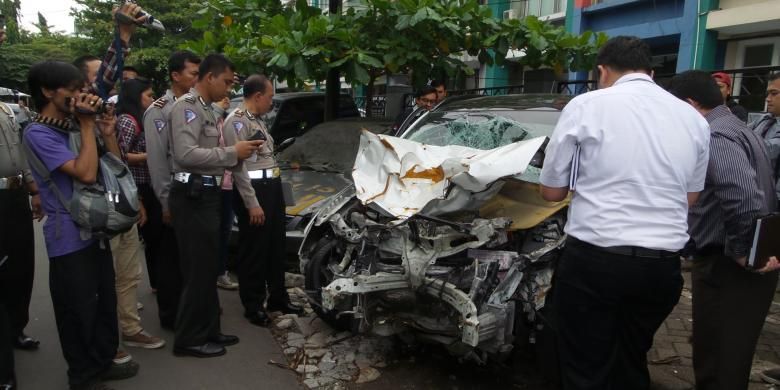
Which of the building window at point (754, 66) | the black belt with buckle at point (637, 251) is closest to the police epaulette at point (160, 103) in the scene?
the black belt with buckle at point (637, 251)

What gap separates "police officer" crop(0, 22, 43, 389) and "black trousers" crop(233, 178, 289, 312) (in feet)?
4.40

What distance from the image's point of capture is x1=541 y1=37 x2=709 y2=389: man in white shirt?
6.93ft

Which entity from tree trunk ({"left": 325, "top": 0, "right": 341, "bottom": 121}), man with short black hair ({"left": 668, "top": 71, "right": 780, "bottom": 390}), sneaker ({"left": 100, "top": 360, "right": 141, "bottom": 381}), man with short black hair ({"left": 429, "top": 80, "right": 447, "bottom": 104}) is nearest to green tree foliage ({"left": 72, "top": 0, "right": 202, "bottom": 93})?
tree trunk ({"left": 325, "top": 0, "right": 341, "bottom": 121})

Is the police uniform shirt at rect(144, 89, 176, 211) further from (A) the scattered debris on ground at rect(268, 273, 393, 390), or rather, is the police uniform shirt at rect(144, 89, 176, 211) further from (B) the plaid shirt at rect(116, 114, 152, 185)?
(A) the scattered debris on ground at rect(268, 273, 393, 390)

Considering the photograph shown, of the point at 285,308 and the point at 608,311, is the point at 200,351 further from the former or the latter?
the point at 608,311

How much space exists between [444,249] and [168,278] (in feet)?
7.24

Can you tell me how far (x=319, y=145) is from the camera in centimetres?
657

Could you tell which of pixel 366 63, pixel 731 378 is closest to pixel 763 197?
pixel 731 378

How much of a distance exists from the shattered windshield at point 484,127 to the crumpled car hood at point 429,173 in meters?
0.51

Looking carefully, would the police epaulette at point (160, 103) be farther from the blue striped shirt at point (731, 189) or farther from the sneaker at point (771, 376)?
the sneaker at point (771, 376)

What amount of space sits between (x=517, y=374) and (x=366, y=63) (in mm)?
3780

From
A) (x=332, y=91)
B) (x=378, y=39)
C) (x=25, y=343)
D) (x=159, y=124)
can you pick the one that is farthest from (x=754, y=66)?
(x=25, y=343)

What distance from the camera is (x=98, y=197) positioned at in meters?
2.85

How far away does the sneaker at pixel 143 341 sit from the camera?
3.77 metres
